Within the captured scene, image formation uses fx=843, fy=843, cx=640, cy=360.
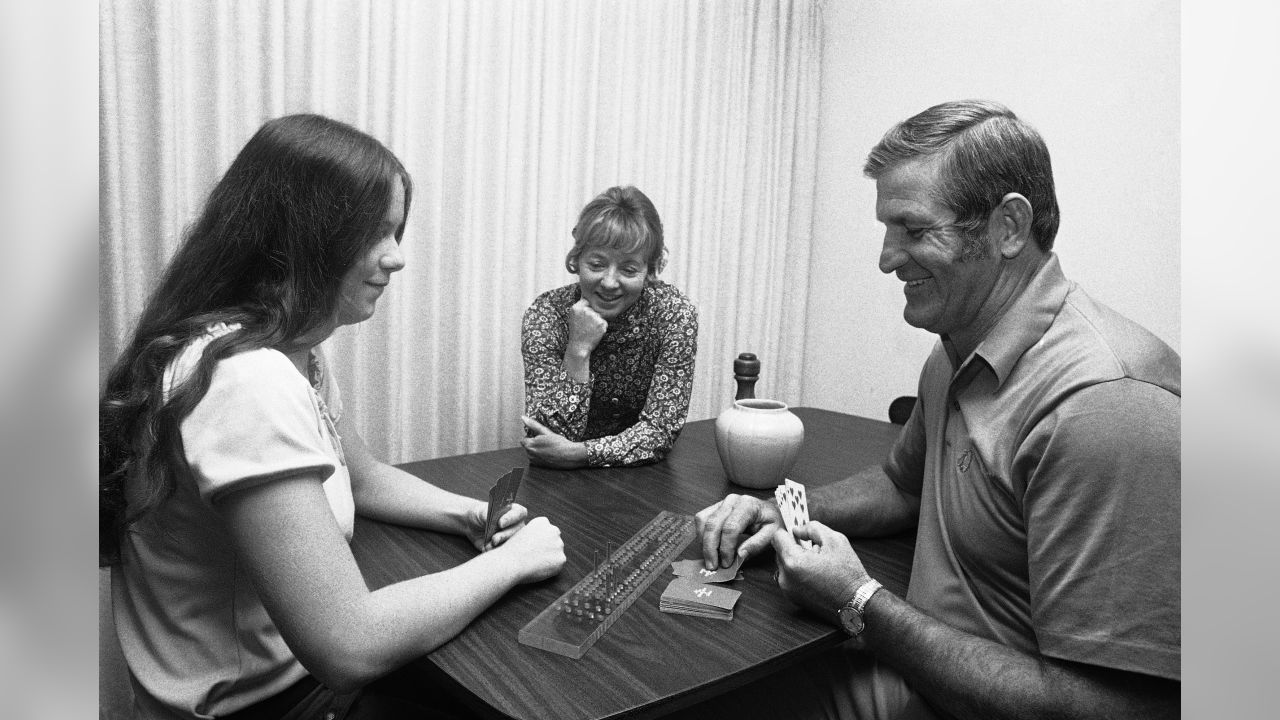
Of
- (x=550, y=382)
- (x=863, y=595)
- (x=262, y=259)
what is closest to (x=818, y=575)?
(x=863, y=595)

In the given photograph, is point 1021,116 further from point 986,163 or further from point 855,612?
point 855,612

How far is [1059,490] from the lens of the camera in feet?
3.06

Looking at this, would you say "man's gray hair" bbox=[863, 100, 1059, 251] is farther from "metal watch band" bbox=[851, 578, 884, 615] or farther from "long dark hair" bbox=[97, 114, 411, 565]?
"long dark hair" bbox=[97, 114, 411, 565]

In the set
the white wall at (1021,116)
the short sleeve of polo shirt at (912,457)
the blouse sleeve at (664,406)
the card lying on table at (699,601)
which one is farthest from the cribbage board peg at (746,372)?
the white wall at (1021,116)

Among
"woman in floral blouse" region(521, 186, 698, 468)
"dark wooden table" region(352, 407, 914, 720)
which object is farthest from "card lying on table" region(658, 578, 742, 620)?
"woman in floral blouse" region(521, 186, 698, 468)

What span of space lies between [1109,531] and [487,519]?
31.0 inches

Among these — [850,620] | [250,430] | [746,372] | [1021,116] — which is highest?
[1021,116]

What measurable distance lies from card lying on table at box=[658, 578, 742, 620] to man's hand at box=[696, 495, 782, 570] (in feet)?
0.30

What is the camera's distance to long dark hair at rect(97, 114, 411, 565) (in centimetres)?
98

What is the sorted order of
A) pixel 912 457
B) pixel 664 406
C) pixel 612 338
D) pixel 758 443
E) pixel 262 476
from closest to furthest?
1. pixel 262 476
2. pixel 912 457
3. pixel 758 443
4. pixel 664 406
5. pixel 612 338

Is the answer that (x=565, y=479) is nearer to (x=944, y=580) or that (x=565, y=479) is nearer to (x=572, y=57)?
(x=944, y=580)

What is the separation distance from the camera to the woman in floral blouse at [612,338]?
1976 mm
